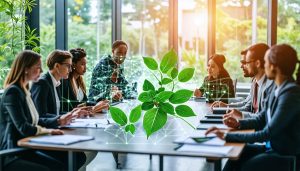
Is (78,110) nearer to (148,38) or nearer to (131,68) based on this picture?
(131,68)

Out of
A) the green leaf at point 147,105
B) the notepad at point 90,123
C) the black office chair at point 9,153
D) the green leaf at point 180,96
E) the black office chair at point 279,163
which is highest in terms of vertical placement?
the green leaf at point 180,96

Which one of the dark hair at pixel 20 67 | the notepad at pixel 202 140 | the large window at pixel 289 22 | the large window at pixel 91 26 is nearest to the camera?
the notepad at pixel 202 140

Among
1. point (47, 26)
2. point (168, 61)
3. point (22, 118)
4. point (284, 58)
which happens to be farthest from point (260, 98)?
point (47, 26)

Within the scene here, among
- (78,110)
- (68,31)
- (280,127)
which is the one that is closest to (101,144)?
(78,110)

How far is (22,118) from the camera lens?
2.75 meters

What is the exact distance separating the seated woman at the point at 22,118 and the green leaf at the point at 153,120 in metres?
0.56

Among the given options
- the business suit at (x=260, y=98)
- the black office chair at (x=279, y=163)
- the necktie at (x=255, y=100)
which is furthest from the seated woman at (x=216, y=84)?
the black office chair at (x=279, y=163)

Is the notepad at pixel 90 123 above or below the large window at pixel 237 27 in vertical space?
below

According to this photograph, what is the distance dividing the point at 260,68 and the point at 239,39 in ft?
12.5

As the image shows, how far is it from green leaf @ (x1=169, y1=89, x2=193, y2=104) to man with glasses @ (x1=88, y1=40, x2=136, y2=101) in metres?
1.05

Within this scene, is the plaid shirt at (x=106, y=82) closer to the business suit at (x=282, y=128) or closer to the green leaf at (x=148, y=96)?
the green leaf at (x=148, y=96)

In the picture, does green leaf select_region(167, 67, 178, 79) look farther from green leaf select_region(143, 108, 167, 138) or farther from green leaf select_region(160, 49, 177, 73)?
green leaf select_region(143, 108, 167, 138)

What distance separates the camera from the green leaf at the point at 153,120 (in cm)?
267

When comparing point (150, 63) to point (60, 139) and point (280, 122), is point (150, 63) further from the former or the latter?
point (280, 122)
